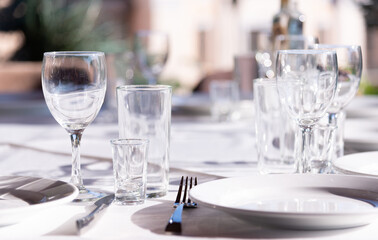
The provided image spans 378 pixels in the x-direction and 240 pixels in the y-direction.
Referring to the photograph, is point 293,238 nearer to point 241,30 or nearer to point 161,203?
point 161,203

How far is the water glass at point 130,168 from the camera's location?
31.5 inches

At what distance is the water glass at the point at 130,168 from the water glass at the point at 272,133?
0.27m

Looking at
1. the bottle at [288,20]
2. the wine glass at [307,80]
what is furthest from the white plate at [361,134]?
the wine glass at [307,80]

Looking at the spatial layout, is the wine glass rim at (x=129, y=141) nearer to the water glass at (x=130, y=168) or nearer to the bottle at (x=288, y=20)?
the water glass at (x=130, y=168)

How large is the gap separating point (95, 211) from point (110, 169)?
0.39m

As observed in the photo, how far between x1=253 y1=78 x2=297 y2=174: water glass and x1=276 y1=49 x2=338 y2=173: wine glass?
0.59ft

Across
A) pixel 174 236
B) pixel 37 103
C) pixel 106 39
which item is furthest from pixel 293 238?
pixel 106 39

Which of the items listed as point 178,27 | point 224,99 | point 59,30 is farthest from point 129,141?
point 178,27

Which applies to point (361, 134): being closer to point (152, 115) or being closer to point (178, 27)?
point (152, 115)

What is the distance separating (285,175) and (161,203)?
0.17m

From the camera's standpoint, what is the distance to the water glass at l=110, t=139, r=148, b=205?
80cm

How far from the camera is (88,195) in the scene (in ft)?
2.75

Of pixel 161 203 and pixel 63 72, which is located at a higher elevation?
pixel 63 72

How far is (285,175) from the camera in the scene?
2.64ft
